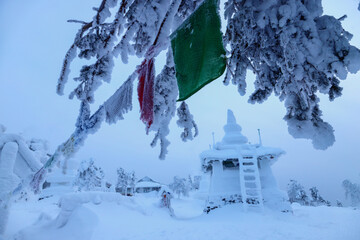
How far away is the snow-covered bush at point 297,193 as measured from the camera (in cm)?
3079

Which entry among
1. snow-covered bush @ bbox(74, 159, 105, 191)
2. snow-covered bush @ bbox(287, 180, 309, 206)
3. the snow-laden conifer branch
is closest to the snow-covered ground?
the snow-laden conifer branch

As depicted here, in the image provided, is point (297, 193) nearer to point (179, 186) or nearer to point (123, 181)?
point (179, 186)

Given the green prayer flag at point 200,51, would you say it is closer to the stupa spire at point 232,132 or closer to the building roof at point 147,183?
the stupa spire at point 232,132

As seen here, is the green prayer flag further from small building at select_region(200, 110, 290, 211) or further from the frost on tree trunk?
small building at select_region(200, 110, 290, 211)

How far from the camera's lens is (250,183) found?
12328mm

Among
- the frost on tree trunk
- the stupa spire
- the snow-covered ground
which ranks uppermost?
the stupa spire

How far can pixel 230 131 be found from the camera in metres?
14.8

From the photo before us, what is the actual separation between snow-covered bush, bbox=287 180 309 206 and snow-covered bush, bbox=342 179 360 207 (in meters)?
7.52

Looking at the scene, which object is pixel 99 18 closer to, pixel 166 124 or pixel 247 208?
pixel 166 124

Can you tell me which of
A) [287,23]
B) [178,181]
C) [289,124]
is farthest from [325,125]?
[178,181]

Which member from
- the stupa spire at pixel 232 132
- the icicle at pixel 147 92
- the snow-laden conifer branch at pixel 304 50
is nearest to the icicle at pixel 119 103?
the icicle at pixel 147 92

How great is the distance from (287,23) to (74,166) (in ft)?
75.3

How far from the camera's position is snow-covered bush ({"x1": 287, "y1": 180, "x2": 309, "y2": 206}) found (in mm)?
30786

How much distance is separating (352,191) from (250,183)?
31896mm
